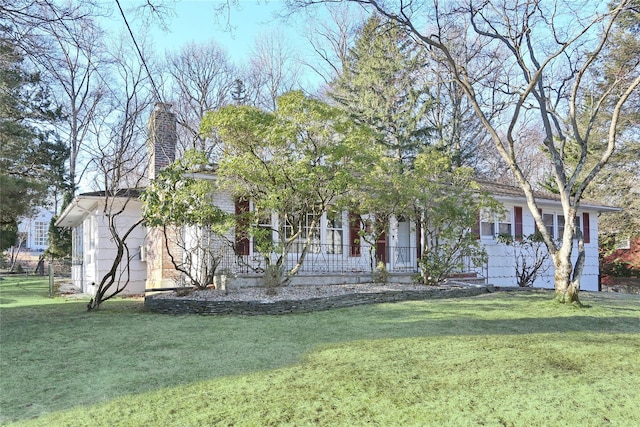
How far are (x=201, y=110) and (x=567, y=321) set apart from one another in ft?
69.0

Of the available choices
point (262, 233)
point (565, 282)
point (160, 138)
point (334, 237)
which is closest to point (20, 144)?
point (160, 138)

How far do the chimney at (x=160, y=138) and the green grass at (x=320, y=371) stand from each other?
5.29 metres

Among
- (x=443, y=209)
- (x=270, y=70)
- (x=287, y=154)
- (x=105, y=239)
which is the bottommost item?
(x=105, y=239)

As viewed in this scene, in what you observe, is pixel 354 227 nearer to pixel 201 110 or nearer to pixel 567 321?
pixel 567 321

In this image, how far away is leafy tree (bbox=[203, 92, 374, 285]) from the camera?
9047 millimetres

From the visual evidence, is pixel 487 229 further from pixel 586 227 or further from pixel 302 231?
pixel 302 231

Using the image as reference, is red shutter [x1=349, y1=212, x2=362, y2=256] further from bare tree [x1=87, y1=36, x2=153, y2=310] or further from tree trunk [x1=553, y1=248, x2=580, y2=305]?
bare tree [x1=87, y1=36, x2=153, y2=310]

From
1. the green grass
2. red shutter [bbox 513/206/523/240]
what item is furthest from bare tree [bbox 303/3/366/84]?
the green grass

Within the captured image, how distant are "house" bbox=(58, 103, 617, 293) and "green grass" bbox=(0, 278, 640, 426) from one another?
11.4 feet

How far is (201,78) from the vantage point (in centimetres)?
2439

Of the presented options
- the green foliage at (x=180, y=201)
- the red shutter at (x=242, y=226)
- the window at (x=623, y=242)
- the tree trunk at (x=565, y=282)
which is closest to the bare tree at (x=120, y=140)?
the green foliage at (x=180, y=201)

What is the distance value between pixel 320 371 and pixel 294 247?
7547 millimetres

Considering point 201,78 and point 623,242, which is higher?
point 201,78

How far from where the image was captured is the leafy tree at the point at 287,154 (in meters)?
9.05
